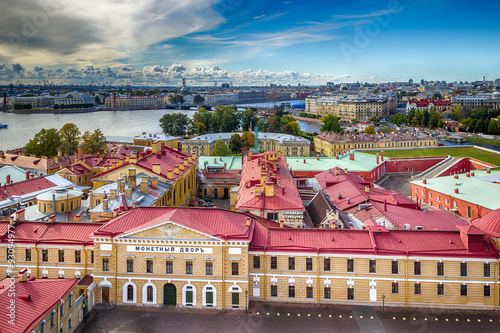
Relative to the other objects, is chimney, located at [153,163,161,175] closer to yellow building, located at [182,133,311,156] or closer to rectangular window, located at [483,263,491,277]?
rectangular window, located at [483,263,491,277]

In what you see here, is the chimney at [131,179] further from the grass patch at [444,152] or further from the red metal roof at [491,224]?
the grass patch at [444,152]

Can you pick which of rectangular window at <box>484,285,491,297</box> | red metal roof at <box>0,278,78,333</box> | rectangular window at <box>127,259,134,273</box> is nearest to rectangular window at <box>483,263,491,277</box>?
rectangular window at <box>484,285,491,297</box>

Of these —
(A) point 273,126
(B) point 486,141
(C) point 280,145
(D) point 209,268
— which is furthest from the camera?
(A) point 273,126

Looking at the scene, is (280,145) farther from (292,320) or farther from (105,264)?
(292,320)

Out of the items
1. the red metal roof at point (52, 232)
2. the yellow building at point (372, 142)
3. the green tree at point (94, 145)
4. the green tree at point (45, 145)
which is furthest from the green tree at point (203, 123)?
the red metal roof at point (52, 232)

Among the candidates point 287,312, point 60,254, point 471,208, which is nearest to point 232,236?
point 287,312

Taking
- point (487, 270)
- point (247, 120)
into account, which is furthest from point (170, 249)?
point (247, 120)
